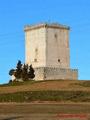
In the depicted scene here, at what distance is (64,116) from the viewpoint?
3522 centimetres

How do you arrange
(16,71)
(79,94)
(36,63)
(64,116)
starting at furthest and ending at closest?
(36,63) < (16,71) < (79,94) < (64,116)

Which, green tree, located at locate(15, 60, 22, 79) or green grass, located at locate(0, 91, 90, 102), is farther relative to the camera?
green tree, located at locate(15, 60, 22, 79)

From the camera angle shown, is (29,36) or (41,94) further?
(29,36)

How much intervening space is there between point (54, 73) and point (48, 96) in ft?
192

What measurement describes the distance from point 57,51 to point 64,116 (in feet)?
303

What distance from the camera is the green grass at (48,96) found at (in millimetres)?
60625

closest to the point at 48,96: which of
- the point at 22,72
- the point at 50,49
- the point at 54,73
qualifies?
the point at 22,72

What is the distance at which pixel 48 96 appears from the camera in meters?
63.4

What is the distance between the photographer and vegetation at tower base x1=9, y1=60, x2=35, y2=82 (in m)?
113

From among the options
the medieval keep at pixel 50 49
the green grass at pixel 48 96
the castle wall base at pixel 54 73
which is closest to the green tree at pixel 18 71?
the castle wall base at pixel 54 73

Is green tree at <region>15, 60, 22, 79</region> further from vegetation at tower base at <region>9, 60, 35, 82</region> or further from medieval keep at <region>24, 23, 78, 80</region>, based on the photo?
medieval keep at <region>24, 23, 78, 80</region>

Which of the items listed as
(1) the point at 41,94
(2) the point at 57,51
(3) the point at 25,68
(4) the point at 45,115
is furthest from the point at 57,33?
(4) the point at 45,115

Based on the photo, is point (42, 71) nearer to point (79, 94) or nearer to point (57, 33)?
point (57, 33)

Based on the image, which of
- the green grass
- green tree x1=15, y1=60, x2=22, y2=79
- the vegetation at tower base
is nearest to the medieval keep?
the vegetation at tower base
